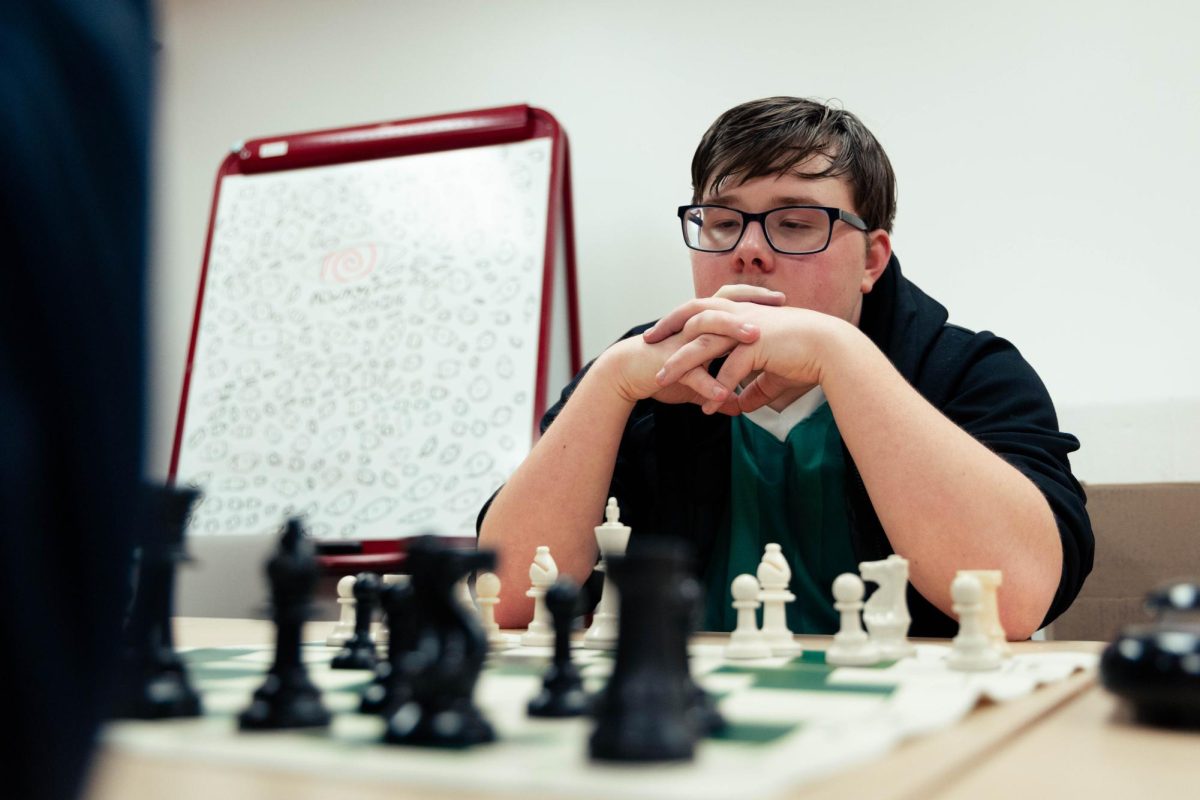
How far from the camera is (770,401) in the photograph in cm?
166

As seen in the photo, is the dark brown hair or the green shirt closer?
the green shirt

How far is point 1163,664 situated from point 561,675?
371 millimetres

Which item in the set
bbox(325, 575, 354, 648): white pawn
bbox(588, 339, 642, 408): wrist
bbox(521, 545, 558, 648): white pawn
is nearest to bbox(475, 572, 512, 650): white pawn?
bbox(521, 545, 558, 648): white pawn

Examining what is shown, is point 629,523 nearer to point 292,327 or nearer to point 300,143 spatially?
point 292,327

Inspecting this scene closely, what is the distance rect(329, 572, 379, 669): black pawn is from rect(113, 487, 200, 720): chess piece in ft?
0.56

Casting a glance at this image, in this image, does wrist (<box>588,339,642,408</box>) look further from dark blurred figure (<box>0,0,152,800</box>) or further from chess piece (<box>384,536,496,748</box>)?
dark blurred figure (<box>0,0,152,800</box>)

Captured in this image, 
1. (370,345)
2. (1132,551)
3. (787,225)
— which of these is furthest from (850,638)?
(370,345)

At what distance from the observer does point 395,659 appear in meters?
0.71

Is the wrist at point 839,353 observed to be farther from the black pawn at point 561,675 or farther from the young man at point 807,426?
the black pawn at point 561,675

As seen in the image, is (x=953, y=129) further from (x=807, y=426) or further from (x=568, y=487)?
(x=568, y=487)

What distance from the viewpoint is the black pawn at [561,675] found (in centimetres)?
65

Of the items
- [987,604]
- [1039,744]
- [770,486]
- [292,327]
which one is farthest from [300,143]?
[1039,744]

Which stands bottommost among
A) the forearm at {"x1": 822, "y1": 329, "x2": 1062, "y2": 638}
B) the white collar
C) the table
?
the table

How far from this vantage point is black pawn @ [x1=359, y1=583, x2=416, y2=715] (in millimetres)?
635
